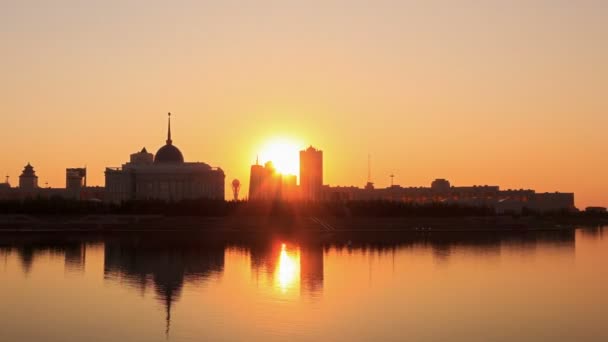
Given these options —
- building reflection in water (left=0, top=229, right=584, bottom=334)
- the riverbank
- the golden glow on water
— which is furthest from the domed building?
the golden glow on water

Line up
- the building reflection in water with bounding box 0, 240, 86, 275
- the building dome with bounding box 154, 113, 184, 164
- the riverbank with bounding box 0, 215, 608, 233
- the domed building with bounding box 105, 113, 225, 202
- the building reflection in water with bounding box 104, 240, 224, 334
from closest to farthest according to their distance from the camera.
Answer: the building reflection in water with bounding box 104, 240, 224, 334
the building reflection in water with bounding box 0, 240, 86, 275
the riverbank with bounding box 0, 215, 608, 233
the domed building with bounding box 105, 113, 225, 202
the building dome with bounding box 154, 113, 184, 164

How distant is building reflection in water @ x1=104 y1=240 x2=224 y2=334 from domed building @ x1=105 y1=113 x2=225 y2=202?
292 feet

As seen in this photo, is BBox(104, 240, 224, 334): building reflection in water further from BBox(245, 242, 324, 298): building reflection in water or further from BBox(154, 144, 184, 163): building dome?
BBox(154, 144, 184, 163): building dome

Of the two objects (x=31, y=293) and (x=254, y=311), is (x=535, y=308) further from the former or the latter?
(x=31, y=293)

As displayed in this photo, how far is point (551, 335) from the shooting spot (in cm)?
2991

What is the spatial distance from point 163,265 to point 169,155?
400ft

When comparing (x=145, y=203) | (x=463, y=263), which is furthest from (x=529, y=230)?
(x=463, y=263)

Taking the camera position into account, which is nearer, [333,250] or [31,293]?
[31,293]

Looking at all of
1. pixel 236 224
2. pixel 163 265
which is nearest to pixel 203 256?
pixel 163 265

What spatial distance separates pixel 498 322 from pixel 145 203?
295 ft

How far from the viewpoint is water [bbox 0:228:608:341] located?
98.7ft

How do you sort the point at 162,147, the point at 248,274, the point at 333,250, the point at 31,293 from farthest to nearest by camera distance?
the point at 162,147, the point at 333,250, the point at 248,274, the point at 31,293

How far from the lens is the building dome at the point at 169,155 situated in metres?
172

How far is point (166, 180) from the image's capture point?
538ft
